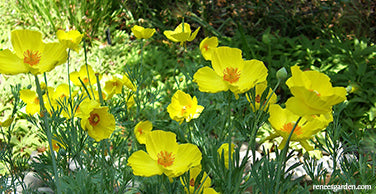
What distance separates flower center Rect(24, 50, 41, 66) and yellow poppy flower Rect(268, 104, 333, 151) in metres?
0.62

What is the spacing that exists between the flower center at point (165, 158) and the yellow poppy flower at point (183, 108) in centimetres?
32

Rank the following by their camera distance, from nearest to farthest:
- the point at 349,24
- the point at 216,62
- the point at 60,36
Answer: the point at 216,62
the point at 60,36
the point at 349,24

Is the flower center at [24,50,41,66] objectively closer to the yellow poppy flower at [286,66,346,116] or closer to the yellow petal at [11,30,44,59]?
the yellow petal at [11,30,44,59]

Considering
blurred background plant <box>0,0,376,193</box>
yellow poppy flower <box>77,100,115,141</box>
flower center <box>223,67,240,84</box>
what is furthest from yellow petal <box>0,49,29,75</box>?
blurred background plant <box>0,0,376,193</box>

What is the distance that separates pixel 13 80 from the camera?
140 inches

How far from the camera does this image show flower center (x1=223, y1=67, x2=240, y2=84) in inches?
40.0

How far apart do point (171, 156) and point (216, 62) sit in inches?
11.3

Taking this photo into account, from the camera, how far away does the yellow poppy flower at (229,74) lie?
0.98 meters

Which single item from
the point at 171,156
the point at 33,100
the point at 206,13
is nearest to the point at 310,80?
the point at 171,156

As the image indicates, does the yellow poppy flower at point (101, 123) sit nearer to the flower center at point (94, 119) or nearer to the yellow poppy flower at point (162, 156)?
the flower center at point (94, 119)

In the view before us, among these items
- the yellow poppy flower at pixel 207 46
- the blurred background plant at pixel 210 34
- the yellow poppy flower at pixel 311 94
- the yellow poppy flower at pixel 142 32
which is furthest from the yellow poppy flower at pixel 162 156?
the blurred background plant at pixel 210 34

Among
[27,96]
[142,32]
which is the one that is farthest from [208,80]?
[27,96]

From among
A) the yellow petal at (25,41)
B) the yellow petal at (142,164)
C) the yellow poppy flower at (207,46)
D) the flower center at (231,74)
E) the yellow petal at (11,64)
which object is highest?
the yellow poppy flower at (207,46)

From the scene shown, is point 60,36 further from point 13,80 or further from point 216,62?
point 13,80
